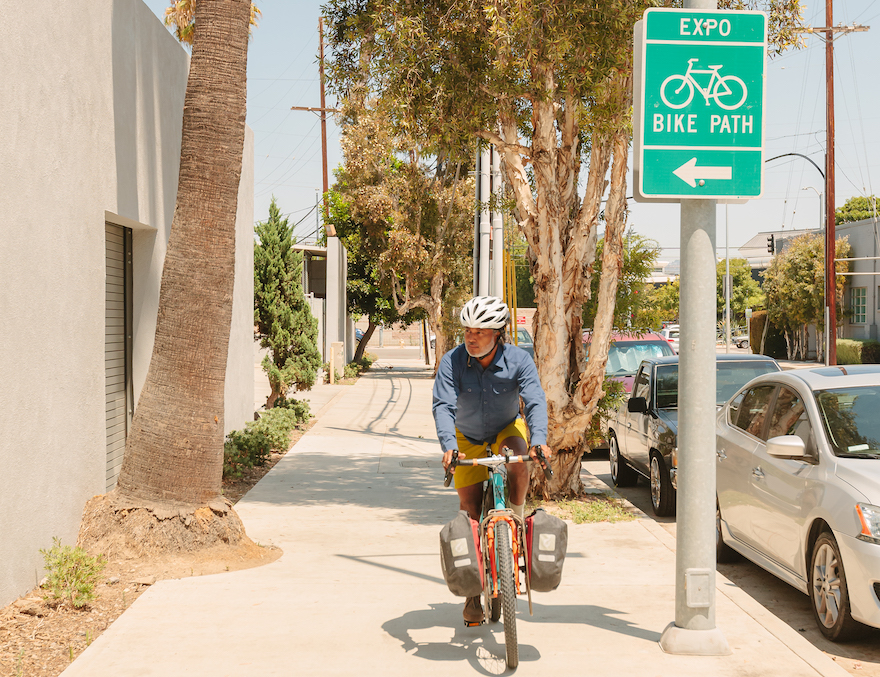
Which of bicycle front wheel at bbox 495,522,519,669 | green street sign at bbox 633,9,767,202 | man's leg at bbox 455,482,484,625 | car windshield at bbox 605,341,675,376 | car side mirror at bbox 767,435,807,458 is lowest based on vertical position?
bicycle front wheel at bbox 495,522,519,669

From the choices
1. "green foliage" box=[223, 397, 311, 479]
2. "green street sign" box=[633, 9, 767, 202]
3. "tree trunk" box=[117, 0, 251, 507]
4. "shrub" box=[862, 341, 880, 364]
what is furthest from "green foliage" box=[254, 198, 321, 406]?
"shrub" box=[862, 341, 880, 364]

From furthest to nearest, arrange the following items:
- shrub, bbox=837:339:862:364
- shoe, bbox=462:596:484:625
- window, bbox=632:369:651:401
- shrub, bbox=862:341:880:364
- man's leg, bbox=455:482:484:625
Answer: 1. shrub, bbox=837:339:862:364
2. shrub, bbox=862:341:880:364
3. window, bbox=632:369:651:401
4. shoe, bbox=462:596:484:625
5. man's leg, bbox=455:482:484:625

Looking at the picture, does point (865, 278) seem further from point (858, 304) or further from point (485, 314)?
point (485, 314)

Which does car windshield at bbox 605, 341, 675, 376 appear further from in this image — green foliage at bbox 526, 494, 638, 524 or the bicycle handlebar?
the bicycle handlebar

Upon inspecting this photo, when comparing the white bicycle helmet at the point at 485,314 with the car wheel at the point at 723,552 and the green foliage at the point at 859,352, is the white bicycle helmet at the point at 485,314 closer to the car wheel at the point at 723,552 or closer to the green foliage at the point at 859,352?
the car wheel at the point at 723,552

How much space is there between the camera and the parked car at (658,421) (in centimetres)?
924

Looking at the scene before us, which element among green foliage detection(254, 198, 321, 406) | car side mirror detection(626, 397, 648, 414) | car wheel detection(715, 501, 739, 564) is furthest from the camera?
green foliage detection(254, 198, 321, 406)

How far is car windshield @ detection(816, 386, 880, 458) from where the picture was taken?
18.9 feet

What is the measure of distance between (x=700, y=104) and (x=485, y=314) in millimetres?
1625

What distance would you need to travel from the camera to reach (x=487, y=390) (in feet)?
16.5

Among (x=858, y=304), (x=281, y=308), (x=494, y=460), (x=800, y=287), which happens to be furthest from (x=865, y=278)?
(x=494, y=460)

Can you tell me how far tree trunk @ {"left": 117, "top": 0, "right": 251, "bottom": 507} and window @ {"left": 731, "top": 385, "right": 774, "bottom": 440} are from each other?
412cm

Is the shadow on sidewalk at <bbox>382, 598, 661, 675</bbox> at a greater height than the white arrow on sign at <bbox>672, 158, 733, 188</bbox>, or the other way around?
the white arrow on sign at <bbox>672, 158, 733, 188</bbox>

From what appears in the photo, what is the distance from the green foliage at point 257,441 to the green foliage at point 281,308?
1.01 metres
